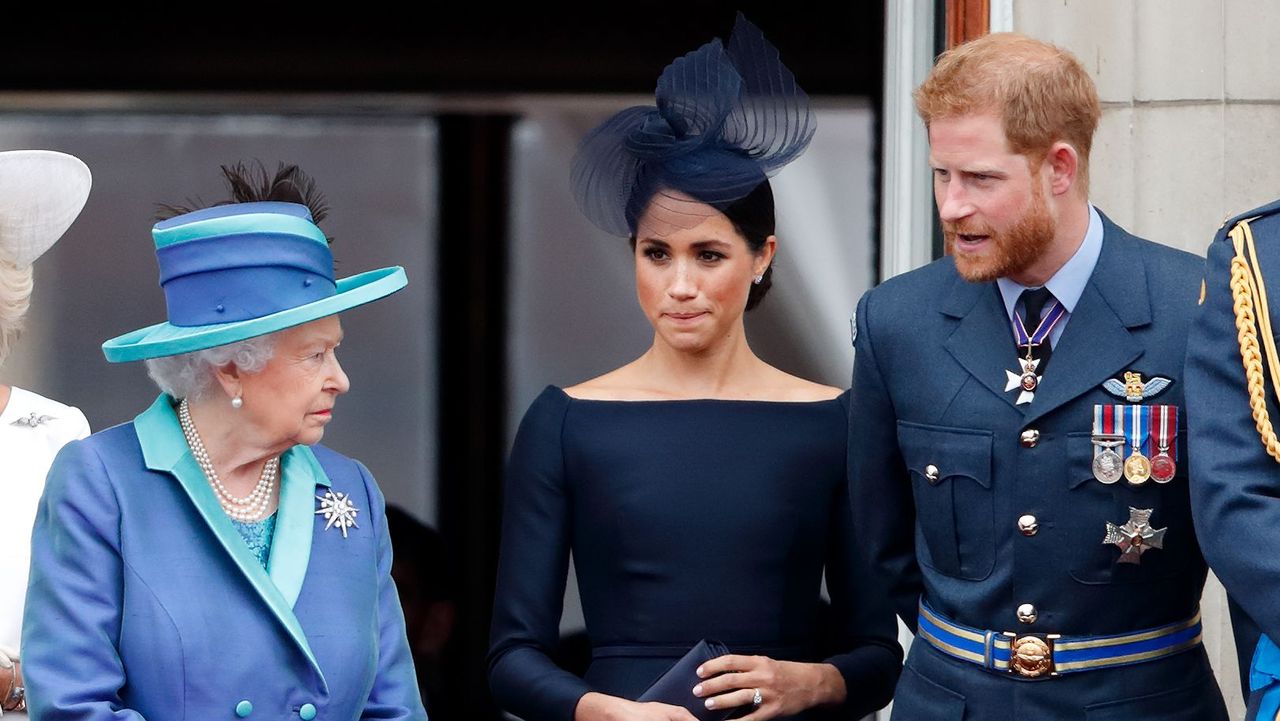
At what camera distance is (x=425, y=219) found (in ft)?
19.4

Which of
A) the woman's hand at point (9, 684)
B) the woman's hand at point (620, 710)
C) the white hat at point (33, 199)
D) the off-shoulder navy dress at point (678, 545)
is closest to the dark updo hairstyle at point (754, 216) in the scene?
the off-shoulder navy dress at point (678, 545)

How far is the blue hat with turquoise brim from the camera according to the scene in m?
2.80

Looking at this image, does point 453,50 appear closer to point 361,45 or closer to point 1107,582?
point 361,45

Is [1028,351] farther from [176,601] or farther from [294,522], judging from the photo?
[176,601]

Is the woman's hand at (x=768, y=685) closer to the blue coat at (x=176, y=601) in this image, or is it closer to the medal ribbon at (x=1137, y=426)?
the blue coat at (x=176, y=601)

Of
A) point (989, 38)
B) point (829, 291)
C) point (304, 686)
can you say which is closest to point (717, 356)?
point (989, 38)

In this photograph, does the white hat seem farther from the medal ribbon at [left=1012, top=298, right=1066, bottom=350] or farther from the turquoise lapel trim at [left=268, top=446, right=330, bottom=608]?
the medal ribbon at [left=1012, top=298, right=1066, bottom=350]

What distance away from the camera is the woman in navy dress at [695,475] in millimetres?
3418

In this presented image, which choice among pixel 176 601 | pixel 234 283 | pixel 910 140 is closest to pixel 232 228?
pixel 234 283

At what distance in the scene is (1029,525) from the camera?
115 inches

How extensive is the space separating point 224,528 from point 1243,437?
1.45m

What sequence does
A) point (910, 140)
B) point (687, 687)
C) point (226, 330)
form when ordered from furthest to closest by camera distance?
point (910, 140), point (687, 687), point (226, 330)

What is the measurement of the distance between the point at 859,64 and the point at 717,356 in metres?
2.34

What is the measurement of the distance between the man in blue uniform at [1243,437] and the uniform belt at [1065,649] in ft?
0.64
